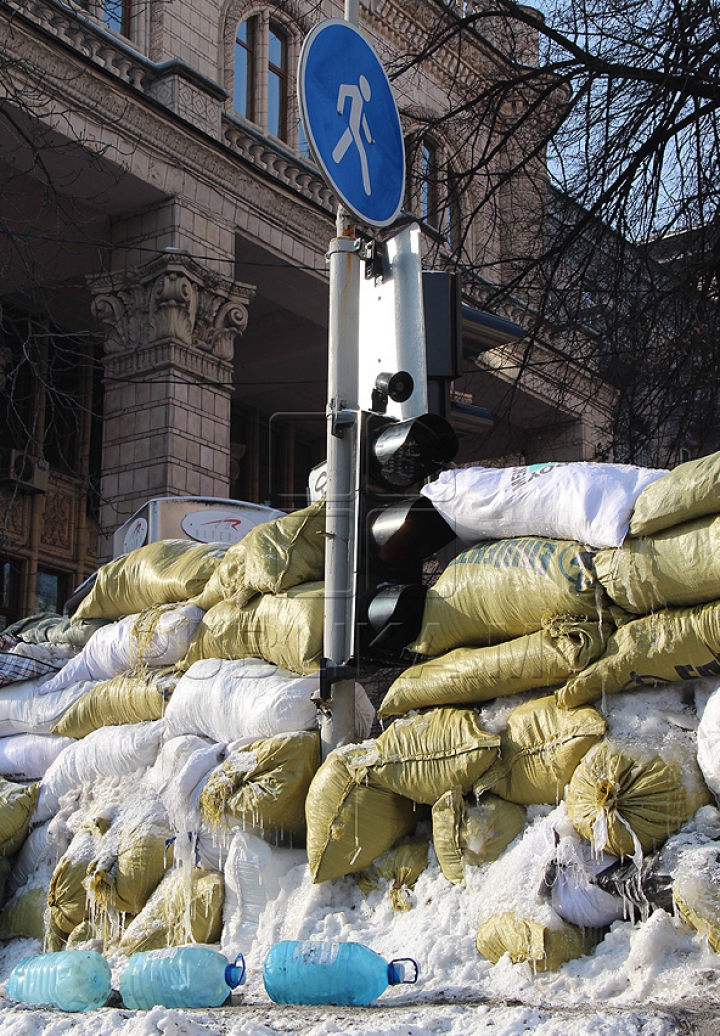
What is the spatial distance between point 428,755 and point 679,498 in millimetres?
1150

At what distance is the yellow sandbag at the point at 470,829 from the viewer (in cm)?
366

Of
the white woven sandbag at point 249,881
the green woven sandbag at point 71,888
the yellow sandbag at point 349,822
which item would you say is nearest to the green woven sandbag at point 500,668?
the yellow sandbag at point 349,822

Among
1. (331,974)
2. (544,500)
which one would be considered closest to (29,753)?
(331,974)

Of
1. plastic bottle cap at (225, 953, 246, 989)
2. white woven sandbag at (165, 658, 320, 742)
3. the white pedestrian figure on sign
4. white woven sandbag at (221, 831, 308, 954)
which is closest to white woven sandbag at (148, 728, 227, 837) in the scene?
white woven sandbag at (165, 658, 320, 742)

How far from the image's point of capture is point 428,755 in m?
3.88

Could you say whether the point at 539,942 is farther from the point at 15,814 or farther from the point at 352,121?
the point at 352,121

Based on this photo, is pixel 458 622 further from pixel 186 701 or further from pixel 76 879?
pixel 76 879

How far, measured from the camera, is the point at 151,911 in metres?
4.55

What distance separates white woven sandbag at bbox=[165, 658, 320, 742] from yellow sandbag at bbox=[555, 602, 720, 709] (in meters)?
1.17

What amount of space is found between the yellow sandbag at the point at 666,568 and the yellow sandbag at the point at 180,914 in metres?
1.84

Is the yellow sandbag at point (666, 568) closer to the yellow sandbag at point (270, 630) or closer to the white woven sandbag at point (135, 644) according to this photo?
the yellow sandbag at point (270, 630)

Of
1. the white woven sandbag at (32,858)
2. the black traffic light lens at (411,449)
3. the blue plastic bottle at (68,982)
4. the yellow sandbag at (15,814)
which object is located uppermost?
the black traffic light lens at (411,449)

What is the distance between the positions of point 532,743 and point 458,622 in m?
0.60

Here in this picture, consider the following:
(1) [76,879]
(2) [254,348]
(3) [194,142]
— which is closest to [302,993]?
(1) [76,879]
